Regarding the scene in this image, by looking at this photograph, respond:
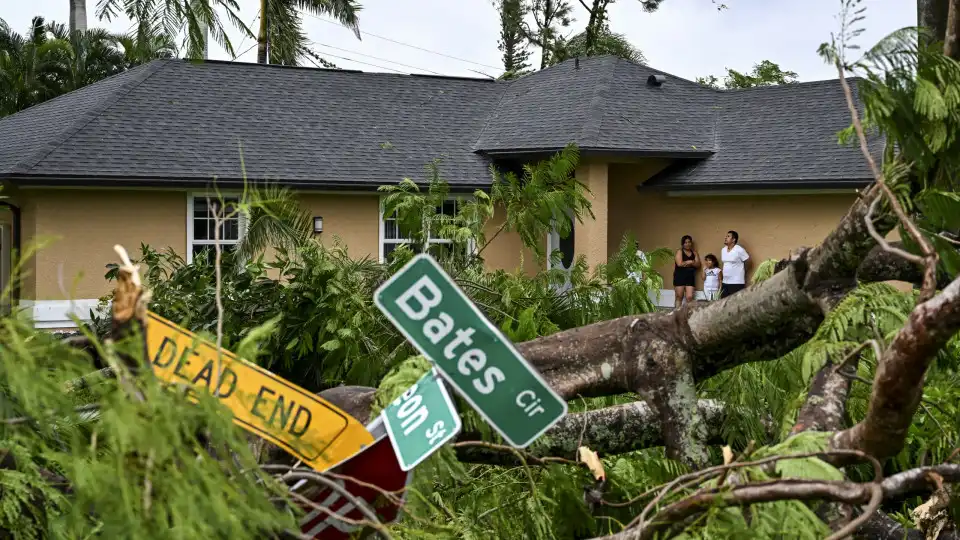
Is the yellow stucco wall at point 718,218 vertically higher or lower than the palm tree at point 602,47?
lower

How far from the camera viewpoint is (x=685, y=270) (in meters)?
17.4

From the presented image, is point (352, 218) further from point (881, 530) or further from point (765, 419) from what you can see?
point (881, 530)

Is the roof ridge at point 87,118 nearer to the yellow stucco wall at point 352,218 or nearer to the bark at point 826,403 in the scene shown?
the yellow stucco wall at point 352,218

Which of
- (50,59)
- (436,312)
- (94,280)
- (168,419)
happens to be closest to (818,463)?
(436,312)

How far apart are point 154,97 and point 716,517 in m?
17.8

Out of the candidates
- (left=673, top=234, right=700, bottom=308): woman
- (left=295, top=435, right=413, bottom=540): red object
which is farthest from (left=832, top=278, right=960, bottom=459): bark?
(left=673, top=234, right=700, bottom=308): woman

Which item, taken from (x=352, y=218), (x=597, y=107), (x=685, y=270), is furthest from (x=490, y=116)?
(x=685, y=270)

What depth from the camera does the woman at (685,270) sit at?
17344mm

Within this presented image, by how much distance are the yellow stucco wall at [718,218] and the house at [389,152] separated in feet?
0.08

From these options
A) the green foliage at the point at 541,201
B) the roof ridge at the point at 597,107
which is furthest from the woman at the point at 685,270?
the green foliage at the point at 541,201

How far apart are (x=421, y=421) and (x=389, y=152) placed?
1686cm

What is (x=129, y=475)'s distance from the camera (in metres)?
1.43

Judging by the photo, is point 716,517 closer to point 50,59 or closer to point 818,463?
point 818,463

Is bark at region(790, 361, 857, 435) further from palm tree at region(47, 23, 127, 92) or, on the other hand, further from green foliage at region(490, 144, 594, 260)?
palm tree at region(47, 23, 127, 92)
